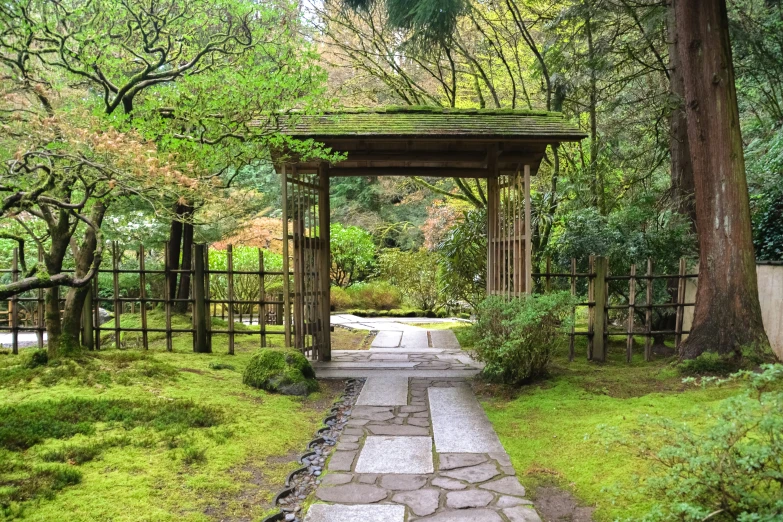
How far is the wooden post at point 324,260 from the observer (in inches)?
292

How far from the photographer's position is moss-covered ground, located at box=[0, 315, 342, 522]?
2.93m

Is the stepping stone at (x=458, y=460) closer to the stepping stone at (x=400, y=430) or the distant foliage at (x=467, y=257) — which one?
the stepping stone at (x=400, y=430)

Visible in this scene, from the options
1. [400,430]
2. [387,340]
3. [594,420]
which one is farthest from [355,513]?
[387,340]

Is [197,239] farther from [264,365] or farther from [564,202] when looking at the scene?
[564,202]

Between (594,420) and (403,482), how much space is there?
74.9 inches

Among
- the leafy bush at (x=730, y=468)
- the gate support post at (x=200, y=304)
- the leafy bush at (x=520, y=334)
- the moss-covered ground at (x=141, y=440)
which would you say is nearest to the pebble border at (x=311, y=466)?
the moss-covered ground at (x=141, y=440)

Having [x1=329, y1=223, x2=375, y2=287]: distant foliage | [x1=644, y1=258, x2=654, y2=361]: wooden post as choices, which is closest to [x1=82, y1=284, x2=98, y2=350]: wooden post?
[x1=644, y1=258, x2=654, y2=361]: wooden post

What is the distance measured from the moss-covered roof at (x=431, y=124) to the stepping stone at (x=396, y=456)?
12.1ft

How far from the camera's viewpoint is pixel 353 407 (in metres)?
5.30

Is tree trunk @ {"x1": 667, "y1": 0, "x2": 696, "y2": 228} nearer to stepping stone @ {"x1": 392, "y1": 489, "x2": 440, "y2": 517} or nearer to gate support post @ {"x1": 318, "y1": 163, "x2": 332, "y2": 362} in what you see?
gate support post @ {"x1": 318, "y1": 163, "x2": 332, "y2": 362}

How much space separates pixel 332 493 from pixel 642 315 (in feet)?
21.6

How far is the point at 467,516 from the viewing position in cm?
288

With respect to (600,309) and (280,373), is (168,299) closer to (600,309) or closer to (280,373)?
(280,373)

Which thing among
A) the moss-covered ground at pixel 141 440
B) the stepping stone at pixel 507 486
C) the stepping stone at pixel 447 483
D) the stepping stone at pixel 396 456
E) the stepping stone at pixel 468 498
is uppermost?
the moss-covered ground at pixel 141 440
